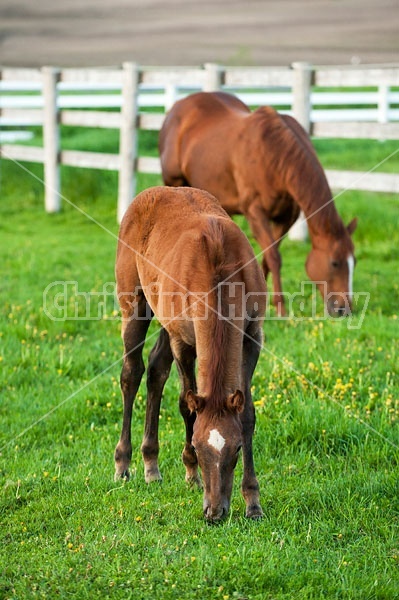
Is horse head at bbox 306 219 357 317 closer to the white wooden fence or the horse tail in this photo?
the white wooden fence

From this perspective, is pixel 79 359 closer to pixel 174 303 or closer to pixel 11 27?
pixel 174 303

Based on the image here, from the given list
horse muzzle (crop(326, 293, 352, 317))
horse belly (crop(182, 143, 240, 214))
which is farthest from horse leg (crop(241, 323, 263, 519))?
horse belly (crop(182, 143, 240, 214))

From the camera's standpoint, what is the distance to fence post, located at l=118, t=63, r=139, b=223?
1312 cm

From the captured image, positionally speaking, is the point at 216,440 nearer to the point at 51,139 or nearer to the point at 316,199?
the point at 316,199

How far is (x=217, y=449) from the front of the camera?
3.76 m

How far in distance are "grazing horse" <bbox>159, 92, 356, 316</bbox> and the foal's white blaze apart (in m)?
4.51

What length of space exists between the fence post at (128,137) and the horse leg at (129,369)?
26.8ft

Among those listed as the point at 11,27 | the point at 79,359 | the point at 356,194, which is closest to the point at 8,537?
the point at 79,359

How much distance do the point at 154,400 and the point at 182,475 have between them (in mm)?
470

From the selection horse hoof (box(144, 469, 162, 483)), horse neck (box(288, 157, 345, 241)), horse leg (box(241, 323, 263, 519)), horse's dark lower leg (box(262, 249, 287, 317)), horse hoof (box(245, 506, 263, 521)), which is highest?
horse neck (box(288, 157, 345, 241))

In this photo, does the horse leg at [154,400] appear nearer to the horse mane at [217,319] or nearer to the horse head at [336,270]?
the horse mane at [217,319]

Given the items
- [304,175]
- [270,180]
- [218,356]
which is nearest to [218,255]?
[218,356]

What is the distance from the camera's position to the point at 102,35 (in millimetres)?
37656

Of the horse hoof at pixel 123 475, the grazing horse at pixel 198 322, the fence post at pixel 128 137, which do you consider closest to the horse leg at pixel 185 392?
the grazing horse at pixel 198 322
